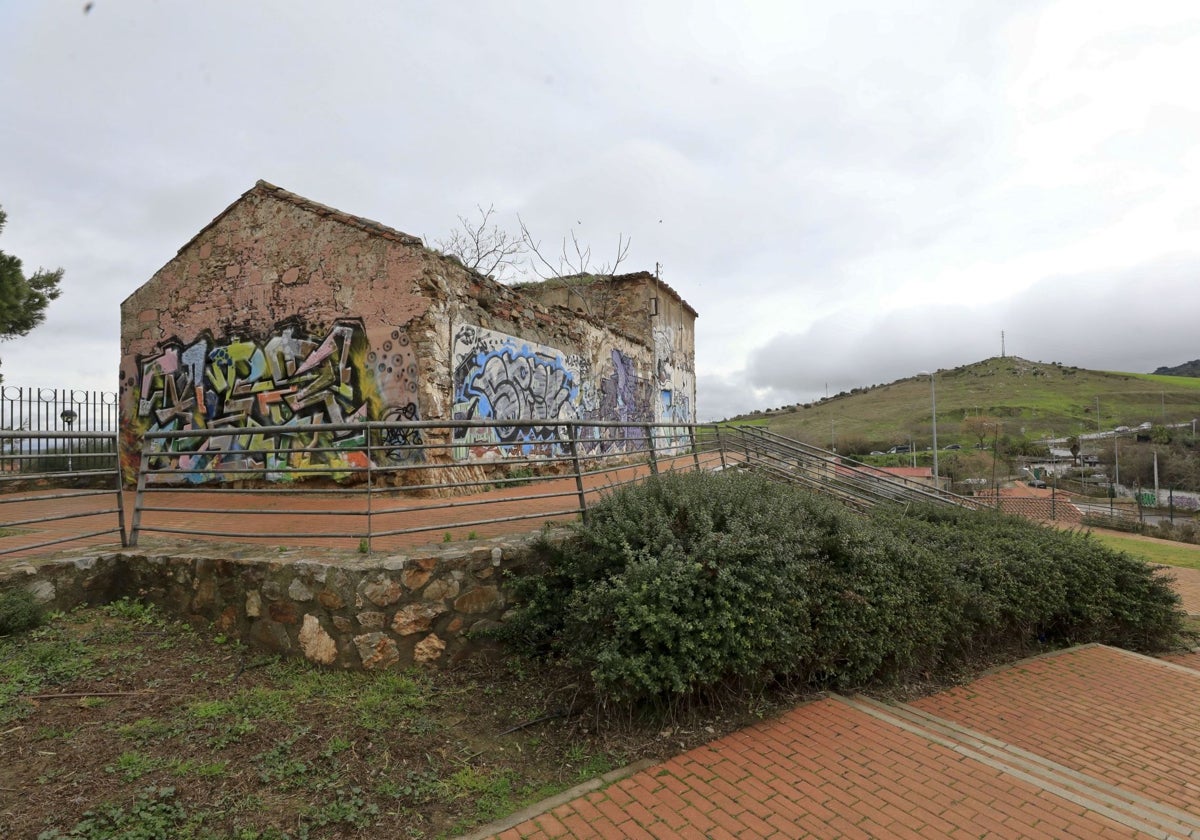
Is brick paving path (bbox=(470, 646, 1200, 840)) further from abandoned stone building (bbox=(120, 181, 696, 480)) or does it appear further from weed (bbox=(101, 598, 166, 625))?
abandoned stone building (bbox=(120, 181, 696, 480))

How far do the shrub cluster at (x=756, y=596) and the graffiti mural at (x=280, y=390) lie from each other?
4374mm

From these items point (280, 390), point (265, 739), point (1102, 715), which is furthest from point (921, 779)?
point (280, 390)

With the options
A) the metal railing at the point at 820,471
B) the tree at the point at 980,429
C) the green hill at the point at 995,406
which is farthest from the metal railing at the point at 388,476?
the tree at the point at 980,429

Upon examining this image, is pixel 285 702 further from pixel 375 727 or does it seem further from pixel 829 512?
pixel 829 512

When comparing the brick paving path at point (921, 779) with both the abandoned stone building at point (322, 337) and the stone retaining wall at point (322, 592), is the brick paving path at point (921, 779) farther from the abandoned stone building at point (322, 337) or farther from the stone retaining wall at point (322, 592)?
the abandoned stone building at point (322, 337)

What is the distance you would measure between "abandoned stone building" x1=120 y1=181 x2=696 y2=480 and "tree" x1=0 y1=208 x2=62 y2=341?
3241 mm

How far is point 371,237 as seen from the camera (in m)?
8.83

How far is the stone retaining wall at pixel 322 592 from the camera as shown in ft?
14.3

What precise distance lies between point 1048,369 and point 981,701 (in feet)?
414

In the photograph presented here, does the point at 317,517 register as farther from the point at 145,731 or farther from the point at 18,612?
the point at 145,731

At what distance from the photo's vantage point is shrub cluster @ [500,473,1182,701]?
12.9 ft

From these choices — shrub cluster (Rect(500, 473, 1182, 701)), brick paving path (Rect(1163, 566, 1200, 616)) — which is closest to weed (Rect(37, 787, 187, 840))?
shrub cluster (Rect(500, 473, 1182, 701))

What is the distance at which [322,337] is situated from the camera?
909 cm

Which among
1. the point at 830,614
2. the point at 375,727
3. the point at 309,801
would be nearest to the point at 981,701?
the point at 830,614
